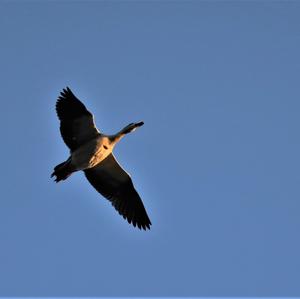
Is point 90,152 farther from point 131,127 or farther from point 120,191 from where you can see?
point 120,191

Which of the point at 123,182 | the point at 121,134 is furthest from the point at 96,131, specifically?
the point at 123,182

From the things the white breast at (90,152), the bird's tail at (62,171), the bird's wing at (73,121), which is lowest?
the bird's tail at (62,171)

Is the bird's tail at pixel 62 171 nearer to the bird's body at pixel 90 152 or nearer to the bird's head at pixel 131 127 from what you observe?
the bird's body at pixel 90 152

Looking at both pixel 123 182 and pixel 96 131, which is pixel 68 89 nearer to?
pixel 96 131

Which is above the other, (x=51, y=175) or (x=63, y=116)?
(x=63, y=116)

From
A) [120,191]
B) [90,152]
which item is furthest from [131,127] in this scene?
[120,191]

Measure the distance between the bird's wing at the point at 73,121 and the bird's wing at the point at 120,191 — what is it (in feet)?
3.79

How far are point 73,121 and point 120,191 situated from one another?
8.71ft

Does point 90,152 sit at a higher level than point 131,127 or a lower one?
lower

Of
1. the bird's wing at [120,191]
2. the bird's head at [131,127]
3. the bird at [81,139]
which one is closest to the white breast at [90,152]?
the bird at [81,139]

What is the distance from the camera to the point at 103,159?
64.5 ft

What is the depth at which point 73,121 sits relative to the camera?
19156 millimetres

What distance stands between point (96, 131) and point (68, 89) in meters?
1.34

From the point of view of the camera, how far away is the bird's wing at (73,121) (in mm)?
19062
